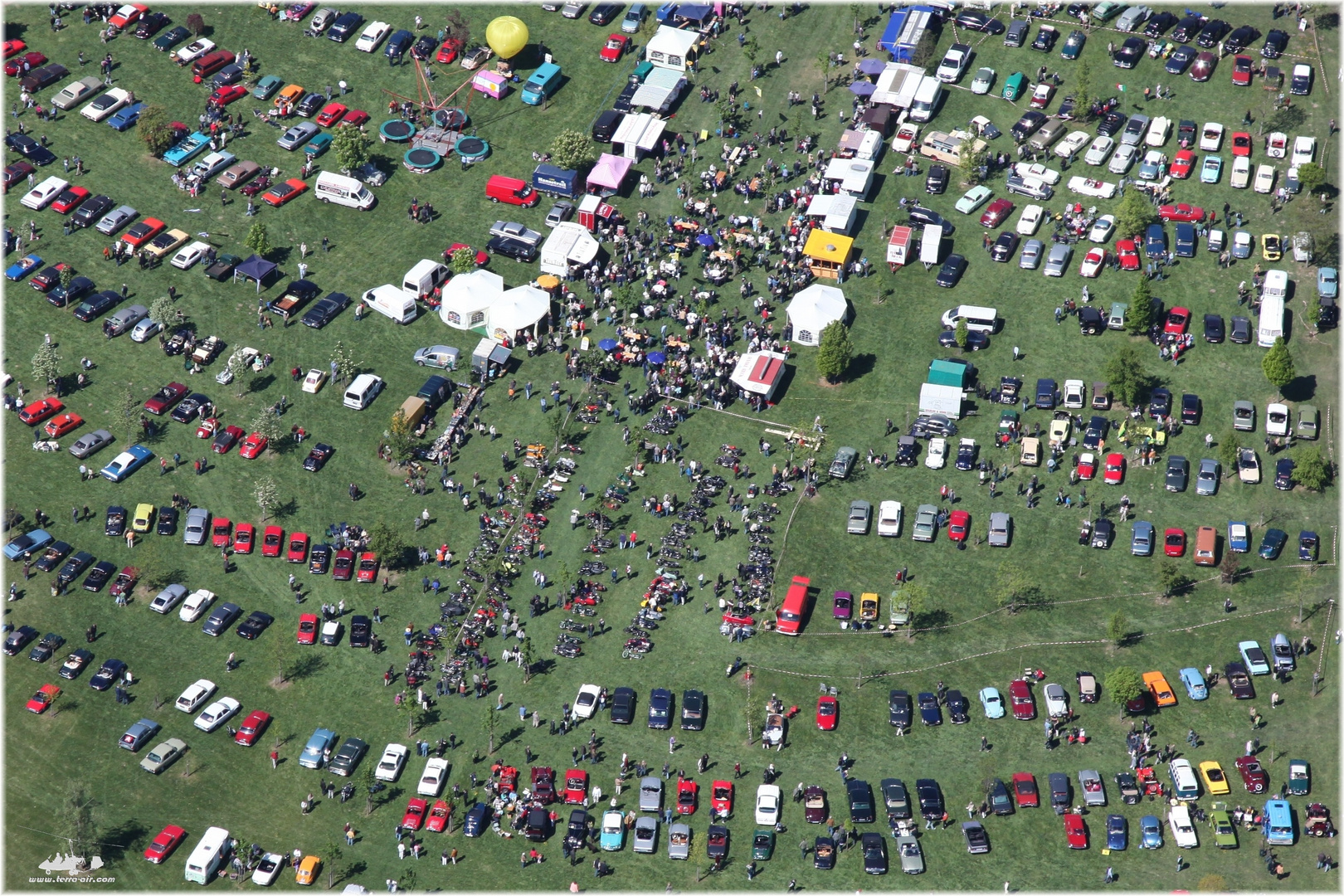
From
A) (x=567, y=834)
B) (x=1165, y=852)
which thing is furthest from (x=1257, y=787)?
(x=567, y=834)

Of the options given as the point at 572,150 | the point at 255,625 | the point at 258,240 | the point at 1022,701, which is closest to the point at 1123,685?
the point at 1022,701

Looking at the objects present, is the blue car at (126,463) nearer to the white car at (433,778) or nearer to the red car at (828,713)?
the white car at (433,778)

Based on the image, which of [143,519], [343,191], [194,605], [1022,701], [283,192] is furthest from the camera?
[283,192]

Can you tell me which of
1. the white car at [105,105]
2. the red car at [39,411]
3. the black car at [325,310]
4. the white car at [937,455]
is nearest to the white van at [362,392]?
the black car at [325,310]

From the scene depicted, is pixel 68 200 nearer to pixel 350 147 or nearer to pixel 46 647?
pixel 350 147

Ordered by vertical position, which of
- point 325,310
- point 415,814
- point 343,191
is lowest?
point 415,814

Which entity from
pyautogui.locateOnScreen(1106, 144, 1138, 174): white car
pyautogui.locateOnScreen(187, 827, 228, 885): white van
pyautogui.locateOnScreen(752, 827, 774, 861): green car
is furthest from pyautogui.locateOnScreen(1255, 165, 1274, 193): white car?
pyautogui.locateOnScreen(187, 827, 228, 885): white van

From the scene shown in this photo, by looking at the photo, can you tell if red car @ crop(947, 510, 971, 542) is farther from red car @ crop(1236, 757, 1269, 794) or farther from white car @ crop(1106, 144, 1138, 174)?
white car @ crop(1106, 144, 1138, 174)
